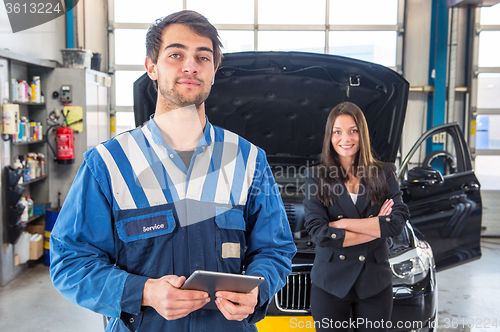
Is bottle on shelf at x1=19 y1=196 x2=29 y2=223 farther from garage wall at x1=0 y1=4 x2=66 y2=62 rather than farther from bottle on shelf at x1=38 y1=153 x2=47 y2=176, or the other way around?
garage wall at x1=0 y1=4 x2=66 y2=62

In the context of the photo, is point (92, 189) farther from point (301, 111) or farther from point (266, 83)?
point (301, 111)

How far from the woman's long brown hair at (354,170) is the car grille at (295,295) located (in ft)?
1.53

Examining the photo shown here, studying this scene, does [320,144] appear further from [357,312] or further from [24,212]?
[24,212]

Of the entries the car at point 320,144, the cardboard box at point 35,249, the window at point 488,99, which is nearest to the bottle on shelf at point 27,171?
the cardboard box at point 35,249

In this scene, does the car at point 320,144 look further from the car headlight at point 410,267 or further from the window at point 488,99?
the window at point 488,99

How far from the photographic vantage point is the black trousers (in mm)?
1740

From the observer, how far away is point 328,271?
178 cm

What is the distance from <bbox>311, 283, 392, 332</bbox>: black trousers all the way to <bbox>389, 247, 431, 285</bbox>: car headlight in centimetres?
30

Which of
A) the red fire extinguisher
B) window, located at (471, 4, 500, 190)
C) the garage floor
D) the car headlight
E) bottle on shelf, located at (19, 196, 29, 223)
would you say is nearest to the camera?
the car headlight

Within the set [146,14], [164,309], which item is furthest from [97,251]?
[146,14]

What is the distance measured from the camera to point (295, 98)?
8.75 ft

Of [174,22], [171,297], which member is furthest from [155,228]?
[174,22]

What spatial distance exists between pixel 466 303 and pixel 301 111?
222 centimetres

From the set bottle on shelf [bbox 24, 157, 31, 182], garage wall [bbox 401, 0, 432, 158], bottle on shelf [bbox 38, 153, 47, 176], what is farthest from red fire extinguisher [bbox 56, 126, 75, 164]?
garage wall [bbox 401, 0, 432, 158]
